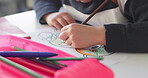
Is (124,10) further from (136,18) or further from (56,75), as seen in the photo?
(56,75)

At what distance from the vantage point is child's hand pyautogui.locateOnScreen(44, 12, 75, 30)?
23.8 inches

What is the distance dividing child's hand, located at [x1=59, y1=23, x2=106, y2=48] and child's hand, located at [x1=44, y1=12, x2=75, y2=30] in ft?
0.32

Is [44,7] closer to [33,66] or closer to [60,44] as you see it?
[60,44]

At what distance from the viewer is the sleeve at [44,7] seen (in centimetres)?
66

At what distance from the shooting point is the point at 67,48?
0.50 metres

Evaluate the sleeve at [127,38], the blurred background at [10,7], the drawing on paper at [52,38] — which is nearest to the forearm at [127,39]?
the sleeve at [127,38]

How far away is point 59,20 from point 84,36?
0.14 metres

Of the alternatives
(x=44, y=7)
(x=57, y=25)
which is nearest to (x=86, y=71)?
(x=57, y=25)

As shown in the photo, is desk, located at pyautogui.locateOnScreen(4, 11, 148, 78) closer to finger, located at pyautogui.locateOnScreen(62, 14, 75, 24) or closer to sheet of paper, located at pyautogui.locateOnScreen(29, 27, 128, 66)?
sheet of paper, located at pyautogui.locateOnScreen(29, 27, 128, 66)

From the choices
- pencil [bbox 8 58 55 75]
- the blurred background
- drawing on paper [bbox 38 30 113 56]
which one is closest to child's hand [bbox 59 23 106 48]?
drawing on paper [bbox 38 30 113 56]

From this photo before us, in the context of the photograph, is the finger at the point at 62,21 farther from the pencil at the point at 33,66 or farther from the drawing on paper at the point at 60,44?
the pencil at the point at 33,66

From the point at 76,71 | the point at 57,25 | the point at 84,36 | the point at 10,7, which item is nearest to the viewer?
the point at 76,71

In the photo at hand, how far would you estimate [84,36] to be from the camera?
19.3 inches

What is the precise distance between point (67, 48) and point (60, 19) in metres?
0.14
